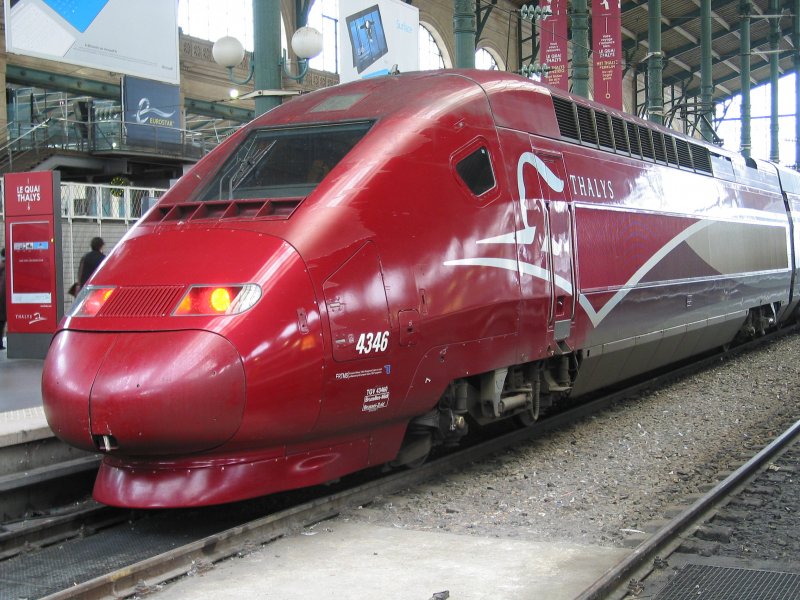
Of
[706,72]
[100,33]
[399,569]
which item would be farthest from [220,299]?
[706,72]

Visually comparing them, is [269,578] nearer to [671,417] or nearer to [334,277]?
[334,277]

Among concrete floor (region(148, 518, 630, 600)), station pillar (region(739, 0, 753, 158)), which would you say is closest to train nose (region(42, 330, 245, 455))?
concrete floor (region(148, 518, 630, 600))

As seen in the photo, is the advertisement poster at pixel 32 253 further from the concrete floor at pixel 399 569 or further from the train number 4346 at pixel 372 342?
the concrete floor at pixel 399 569

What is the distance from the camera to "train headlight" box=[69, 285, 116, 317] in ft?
18.2

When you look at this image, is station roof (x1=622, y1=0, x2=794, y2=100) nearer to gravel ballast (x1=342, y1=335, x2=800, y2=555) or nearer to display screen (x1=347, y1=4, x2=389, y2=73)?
display screen (x1=347, y1=4, x2=389, y2=73)

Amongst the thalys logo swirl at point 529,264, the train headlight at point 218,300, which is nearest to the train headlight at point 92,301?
the train headlight at point 218,300

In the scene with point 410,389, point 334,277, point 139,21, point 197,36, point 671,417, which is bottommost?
point 671,417

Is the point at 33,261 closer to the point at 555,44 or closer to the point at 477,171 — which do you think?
the point at 477,171

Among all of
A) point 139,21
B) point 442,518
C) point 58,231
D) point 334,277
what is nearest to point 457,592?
point 442,518

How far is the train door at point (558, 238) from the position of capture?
25.1ft

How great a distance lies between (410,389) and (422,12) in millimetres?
31892

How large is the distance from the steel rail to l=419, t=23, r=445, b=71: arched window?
2980 cm

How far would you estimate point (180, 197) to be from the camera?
21.4ft

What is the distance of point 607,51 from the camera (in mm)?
18703
